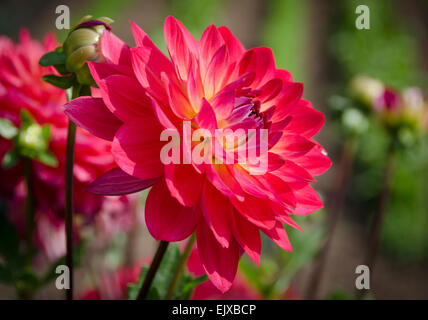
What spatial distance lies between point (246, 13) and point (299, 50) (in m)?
0.66

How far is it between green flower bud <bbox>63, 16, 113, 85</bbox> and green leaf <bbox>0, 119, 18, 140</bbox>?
13 cm

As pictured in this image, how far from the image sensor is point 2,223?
0.51 m

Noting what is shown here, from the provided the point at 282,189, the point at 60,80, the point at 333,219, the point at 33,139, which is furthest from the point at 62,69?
the point at 333,219

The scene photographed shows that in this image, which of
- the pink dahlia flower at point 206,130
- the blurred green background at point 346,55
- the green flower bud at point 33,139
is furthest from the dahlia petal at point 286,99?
the blurred green background at point 346,55

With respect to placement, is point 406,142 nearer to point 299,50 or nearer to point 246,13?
point 299,50

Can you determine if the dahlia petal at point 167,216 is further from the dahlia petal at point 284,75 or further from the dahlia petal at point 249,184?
the dahlia petal at point 284,75

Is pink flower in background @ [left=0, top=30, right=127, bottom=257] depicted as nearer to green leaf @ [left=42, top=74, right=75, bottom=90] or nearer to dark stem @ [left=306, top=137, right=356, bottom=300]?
green leaf @ [left=42, top=74, right=75, bottom=90]

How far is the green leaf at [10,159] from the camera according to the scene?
1.38 ft

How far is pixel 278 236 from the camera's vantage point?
14.1 inches

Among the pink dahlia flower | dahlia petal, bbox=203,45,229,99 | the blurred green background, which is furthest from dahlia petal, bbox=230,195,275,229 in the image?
the blurred green background

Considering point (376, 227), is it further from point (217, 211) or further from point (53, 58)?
point (53, 58)

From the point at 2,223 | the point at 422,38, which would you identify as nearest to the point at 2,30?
the point at 2,223

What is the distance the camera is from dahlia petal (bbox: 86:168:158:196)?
1.03 feet

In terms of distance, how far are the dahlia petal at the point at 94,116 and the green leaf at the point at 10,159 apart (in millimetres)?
145
